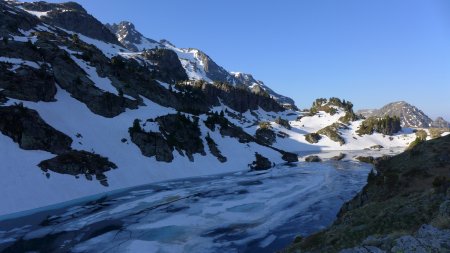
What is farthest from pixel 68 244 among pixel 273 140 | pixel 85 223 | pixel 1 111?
pixel 273 140

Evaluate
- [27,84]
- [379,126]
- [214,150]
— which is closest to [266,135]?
[214,150]

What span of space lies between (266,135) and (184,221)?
122 meters

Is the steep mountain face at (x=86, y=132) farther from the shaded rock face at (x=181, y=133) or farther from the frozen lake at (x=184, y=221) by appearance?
the frozen lake at (x=184, y=221)

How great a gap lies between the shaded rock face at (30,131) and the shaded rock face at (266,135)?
9982cm

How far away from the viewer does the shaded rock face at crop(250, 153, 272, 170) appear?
85606mm

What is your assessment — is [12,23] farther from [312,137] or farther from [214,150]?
[312,137]

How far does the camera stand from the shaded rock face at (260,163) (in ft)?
281

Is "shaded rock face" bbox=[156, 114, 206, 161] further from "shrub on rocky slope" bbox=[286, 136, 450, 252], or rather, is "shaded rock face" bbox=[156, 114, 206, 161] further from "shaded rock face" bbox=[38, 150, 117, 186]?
"shrub on rocky slope" bbox=[286, 136, 450, 252]

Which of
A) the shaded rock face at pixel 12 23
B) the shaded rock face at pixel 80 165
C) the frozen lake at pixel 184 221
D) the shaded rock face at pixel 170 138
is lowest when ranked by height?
the frozen lake at pixel 184 221

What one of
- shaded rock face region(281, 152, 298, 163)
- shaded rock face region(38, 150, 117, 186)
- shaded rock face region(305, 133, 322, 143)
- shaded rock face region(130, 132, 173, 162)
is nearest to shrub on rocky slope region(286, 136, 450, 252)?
shaded rock face region(38, 150, 117, 186)

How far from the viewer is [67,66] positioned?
269 ft

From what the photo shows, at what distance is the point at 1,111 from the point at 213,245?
150 ft

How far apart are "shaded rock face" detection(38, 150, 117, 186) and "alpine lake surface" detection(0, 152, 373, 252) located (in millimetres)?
6439

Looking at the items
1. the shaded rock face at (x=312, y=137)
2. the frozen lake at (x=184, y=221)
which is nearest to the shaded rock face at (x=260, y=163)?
the frozen lake at (x=184, y=221)
